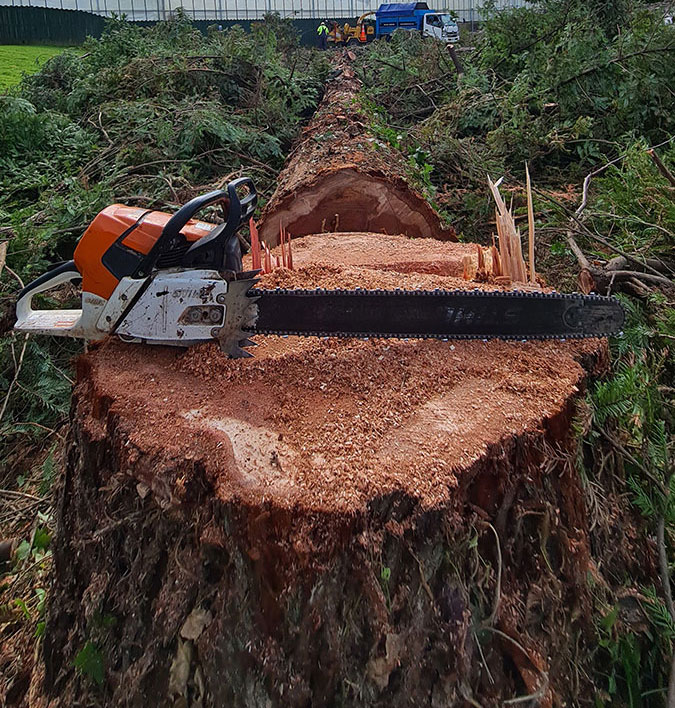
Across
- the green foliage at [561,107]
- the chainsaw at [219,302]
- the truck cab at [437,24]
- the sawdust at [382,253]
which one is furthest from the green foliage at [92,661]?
the truck cab at [437,24]

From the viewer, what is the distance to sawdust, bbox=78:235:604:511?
1.21 meters

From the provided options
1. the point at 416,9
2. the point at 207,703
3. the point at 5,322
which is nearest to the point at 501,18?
the point at 5,322

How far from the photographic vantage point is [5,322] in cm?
304

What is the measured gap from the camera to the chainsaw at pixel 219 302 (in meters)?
1.59

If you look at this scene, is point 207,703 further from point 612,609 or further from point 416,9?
point 416,9

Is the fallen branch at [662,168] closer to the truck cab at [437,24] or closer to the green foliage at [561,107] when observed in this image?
the green foliage at [561,107]

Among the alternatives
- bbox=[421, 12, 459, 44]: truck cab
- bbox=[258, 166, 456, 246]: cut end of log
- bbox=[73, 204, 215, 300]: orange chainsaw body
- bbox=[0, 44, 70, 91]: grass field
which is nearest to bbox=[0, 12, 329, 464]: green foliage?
bbox=[258, 166, 456, 246]: cut end of log

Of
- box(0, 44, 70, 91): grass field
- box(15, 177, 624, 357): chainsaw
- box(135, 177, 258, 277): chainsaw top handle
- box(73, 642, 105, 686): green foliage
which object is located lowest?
box(73, 642, 105, 686): green foliage

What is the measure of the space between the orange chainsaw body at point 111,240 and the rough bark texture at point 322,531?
0.80 feet

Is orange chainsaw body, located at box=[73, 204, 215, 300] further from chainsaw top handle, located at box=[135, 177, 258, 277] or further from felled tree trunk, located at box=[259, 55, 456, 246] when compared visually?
felled tree trunk, located at box=[259, 55, 456, 246]

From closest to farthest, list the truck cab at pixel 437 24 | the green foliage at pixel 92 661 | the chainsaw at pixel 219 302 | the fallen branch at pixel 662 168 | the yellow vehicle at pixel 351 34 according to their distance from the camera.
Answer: the green foliage at pixel 92 661, the chainsaw at pixel 219 302, the fallen branch at pixel 662 168, the truck cab at pixel 437 24, the yellow vehicle at pixel 351 34

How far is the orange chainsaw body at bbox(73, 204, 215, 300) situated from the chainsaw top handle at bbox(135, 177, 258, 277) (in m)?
0.05

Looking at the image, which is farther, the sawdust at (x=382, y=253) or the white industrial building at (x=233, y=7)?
the white industrial building at (x=233, y=7)

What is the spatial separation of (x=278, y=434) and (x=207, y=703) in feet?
2.05
